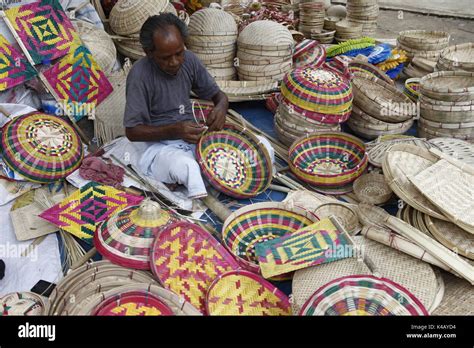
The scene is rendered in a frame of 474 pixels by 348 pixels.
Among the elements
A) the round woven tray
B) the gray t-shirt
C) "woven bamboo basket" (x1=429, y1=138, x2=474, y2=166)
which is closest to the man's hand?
the gray t-shirt

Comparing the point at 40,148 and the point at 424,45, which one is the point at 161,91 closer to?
the point at 40,148

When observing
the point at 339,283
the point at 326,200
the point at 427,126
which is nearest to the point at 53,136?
the point at 326,200

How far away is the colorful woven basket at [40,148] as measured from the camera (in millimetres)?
2562

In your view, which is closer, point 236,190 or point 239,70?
point 236,190

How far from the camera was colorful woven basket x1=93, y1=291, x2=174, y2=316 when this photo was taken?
160cm

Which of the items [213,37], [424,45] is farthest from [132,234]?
[424,45]

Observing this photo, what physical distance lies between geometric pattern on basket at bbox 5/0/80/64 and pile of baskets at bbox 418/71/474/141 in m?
2.55

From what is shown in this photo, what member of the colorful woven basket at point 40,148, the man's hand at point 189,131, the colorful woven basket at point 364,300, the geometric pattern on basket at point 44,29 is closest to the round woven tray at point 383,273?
the colorful woven basket at point 364,300

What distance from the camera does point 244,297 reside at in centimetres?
195

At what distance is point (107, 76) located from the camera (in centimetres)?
351

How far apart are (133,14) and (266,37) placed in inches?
46.3

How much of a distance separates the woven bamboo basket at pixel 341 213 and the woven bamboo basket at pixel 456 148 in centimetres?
72

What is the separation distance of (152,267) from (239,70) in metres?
2.34

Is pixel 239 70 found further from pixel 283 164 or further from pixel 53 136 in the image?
pixel 53 136
